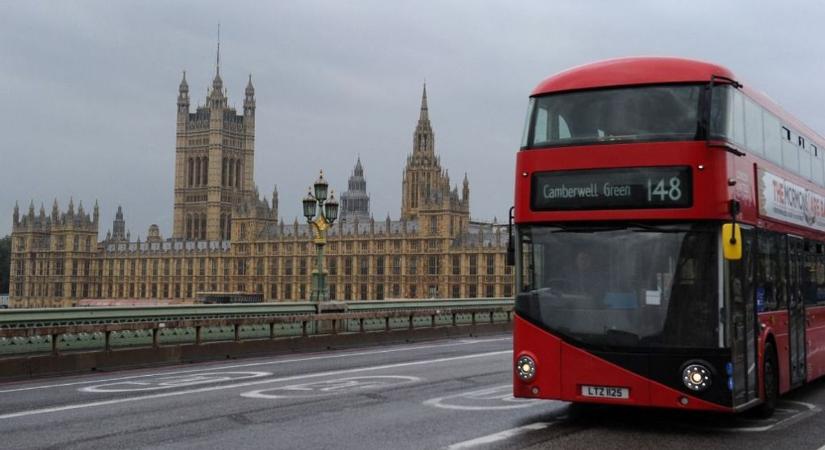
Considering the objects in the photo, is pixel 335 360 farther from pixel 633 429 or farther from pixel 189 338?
pixel 633 429

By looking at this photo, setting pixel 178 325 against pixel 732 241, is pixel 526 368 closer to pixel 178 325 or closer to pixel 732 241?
pixel 732 241

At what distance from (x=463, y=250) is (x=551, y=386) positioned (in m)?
98.9

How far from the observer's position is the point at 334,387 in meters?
14.1

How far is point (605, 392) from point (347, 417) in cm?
300

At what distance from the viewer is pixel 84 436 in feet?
31.4

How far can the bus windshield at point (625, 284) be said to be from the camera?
9477 mm

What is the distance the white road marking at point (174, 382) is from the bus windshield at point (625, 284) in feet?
22.3

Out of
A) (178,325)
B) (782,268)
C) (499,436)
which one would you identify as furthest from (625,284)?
(178,325)

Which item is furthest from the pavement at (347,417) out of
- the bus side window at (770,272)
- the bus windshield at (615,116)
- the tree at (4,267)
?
the tree at (4,267)

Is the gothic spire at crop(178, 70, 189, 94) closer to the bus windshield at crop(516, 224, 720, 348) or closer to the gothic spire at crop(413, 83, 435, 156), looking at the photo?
the gothic spire at crop(413, 83, 435, 156)

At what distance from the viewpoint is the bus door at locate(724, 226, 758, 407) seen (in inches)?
376

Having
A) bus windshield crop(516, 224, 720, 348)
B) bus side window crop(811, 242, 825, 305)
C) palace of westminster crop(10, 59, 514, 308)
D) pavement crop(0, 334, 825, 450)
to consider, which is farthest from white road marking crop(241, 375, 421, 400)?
palace of westminster crop(10, 59, 514, 308)

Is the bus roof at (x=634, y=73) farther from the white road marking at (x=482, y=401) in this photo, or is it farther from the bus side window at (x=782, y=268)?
the white road marking at (x=482, y=401)

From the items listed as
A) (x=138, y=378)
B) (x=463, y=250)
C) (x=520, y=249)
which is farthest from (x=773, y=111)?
(x=463, y=250)
